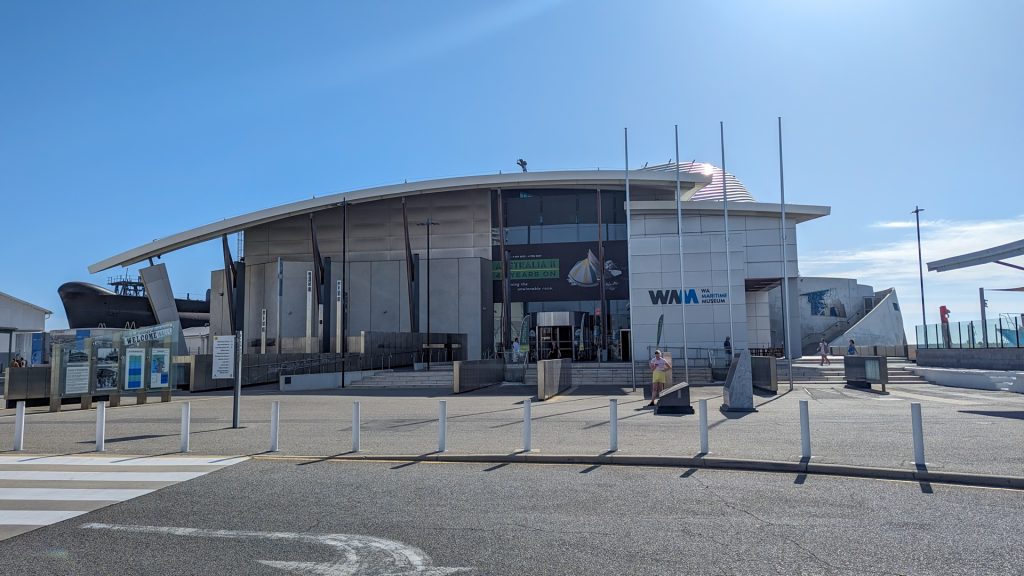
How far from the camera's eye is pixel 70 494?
8.34 metres

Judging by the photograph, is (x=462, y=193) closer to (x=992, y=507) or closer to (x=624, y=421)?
(x=624, y=421)

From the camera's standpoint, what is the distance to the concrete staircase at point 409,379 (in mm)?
32575

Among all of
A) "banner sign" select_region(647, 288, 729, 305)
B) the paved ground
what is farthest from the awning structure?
"banner sign" select_region(647, 288, 729, 305)

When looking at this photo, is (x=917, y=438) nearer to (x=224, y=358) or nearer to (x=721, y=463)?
(x=721, y=463)

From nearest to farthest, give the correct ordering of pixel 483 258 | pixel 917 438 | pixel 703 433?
pixel 917 438 < pixel 703 433 < pixel 483 258

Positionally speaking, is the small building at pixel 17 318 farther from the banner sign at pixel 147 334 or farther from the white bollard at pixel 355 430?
the white bollard at pixel 355 430

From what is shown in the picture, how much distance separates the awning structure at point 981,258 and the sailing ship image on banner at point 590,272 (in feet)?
69.3

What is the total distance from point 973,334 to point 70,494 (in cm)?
3579

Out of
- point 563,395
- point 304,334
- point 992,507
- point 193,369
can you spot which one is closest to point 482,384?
point 563,395

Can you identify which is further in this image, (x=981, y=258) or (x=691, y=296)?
(x=691, y=296)

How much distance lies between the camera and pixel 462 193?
51719 mm

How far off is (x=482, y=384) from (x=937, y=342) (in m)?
23.5

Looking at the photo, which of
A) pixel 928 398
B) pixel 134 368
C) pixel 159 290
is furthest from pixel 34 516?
pixel 159 290

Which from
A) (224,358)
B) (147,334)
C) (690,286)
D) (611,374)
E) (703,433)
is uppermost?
(690,286)
